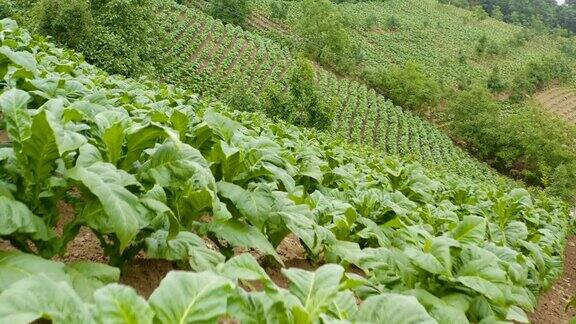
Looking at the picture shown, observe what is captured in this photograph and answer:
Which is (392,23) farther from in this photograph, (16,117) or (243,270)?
(243,270)

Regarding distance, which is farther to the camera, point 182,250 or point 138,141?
point 138,141

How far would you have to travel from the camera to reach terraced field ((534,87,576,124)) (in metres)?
57.8

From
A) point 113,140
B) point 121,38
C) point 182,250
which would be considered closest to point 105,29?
point 121,38

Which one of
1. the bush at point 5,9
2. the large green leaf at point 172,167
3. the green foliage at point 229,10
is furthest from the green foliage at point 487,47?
the large green leaf at point 172,167

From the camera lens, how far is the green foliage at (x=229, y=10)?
167ft

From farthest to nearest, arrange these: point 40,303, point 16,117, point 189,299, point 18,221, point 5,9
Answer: point 5,9 < point 16,117 < point 18,221 < point 189,299 < point 40,303

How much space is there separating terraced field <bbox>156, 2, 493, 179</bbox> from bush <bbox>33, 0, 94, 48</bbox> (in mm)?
8642

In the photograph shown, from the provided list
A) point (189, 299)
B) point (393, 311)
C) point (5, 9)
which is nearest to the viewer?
point (189, 299)

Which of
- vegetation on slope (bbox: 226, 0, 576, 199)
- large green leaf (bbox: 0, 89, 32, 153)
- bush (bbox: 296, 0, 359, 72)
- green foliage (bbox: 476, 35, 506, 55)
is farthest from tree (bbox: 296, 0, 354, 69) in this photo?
large green leaf (bbox: 0, 89, 32, 153)

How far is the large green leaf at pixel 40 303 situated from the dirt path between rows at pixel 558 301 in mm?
5150

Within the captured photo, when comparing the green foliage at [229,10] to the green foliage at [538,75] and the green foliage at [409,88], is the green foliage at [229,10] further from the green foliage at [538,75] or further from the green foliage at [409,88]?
the green foliage at [538,75]

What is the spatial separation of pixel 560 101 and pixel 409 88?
2620 cm

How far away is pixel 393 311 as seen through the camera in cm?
171

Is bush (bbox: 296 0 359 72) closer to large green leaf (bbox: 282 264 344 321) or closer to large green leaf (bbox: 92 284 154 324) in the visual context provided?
large green leaf (bbox: 282 264 344 321)
